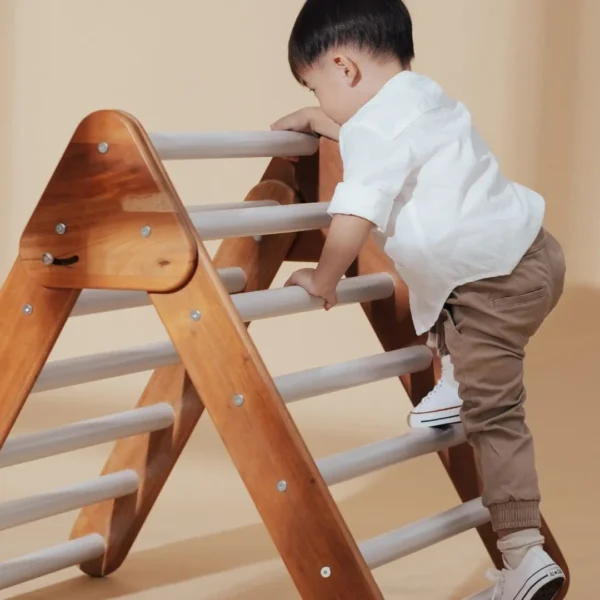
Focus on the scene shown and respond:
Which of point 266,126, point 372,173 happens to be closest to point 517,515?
point 372,173

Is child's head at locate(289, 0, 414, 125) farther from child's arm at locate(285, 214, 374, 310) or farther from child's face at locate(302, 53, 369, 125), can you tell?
child's arm at locate(285, 214, 374, 310)

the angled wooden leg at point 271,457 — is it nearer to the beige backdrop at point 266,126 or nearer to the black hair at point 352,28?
the black hair at point 352,28

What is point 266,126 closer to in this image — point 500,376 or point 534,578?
point 500,376

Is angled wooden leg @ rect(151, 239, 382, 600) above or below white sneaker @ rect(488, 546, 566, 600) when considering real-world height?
above

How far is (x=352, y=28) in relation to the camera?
5.58ft

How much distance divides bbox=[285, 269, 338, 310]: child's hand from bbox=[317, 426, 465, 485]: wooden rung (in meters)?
0.20

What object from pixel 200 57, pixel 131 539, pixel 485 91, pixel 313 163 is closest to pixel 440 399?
pixel 313 163

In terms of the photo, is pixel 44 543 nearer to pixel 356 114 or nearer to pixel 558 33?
pixel 356 114

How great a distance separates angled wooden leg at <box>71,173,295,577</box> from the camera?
6.14ft

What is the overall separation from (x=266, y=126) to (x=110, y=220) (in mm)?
1903

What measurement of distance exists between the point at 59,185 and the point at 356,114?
1.35ft

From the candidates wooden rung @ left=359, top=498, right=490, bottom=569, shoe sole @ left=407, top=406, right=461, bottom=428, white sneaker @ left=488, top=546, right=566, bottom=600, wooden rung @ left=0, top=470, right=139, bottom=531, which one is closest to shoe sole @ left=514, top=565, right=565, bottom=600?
white sneaker @ left=488, top=546, right=566, bottom=600

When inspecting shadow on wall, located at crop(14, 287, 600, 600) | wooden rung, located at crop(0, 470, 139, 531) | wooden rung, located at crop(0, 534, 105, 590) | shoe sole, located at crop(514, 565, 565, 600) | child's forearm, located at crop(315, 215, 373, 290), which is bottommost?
shadow on wall, located at crop(14, 287, 600, 600)

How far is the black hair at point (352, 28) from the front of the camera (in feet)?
5.59
